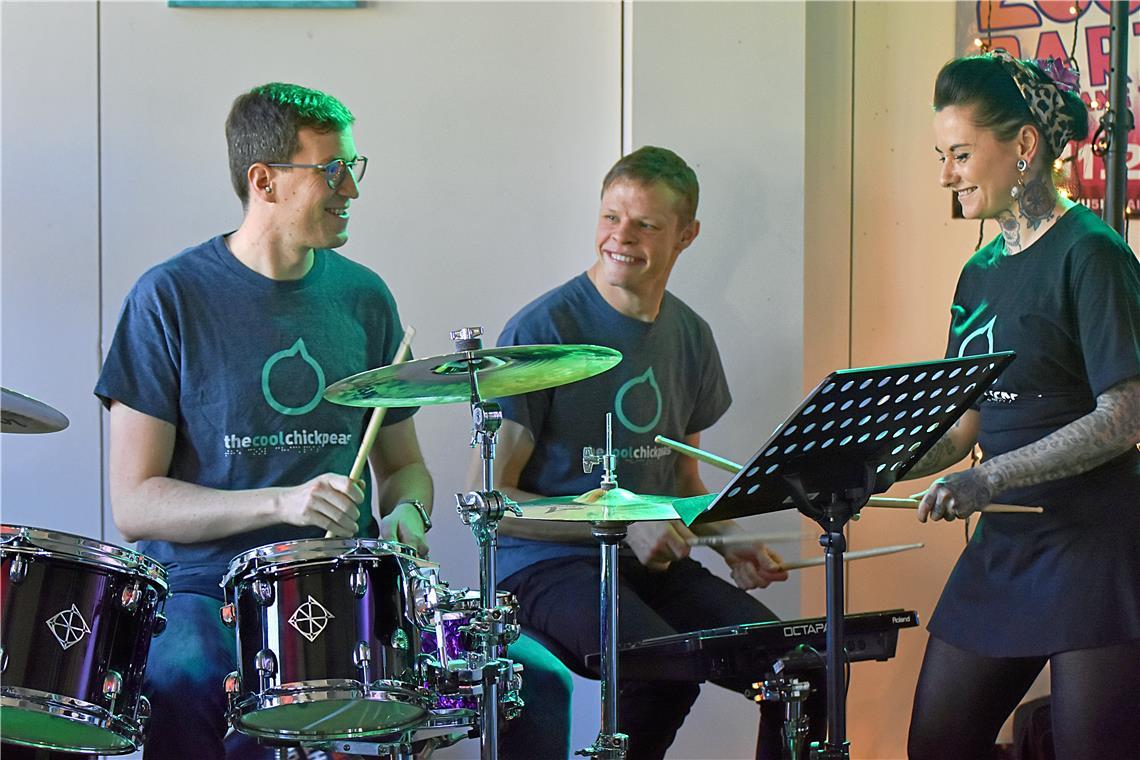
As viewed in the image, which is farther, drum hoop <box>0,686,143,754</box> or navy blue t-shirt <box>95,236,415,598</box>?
navy blue t-shirt <box>95,236,415,598</box>

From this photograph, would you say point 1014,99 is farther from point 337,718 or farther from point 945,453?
point 337,718

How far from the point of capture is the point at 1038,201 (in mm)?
2861

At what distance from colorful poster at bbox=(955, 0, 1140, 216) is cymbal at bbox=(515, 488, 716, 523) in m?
1.95

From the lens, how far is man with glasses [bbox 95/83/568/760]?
282cm

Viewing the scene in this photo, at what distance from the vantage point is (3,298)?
11.4 feet

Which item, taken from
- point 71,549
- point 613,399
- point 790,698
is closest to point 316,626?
point 71,549

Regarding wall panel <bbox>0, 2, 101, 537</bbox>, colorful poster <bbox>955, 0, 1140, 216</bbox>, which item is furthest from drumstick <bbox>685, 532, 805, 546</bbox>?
wall panel <bbox>0, 2, 101, 537</bbox>

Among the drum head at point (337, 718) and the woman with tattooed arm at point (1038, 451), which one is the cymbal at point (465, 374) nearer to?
the drum head at point (337, 718)

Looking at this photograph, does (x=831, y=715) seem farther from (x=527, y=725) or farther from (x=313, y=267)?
(x=313, y=267)

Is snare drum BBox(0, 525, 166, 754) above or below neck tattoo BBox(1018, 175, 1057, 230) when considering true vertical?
below

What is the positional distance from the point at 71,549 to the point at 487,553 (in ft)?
2.39

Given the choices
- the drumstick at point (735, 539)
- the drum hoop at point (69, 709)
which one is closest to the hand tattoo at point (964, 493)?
the drumstick at point (735, 539)

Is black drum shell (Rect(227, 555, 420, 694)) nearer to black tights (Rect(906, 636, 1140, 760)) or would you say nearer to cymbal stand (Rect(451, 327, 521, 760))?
cymbal stand (Rect(451, 327, 521, 760))

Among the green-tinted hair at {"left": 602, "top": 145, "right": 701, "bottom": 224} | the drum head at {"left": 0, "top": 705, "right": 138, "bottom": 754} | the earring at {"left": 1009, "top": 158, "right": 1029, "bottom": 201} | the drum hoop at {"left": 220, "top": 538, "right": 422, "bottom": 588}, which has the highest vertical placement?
the green-tinted hair at {"left": 602, "top": 145, "right": 701, "bottom": 224}
